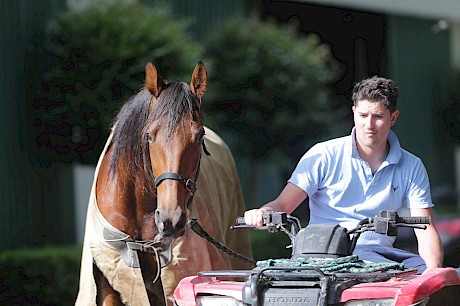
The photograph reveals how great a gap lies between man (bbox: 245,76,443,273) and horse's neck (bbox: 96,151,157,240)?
30.9 inches

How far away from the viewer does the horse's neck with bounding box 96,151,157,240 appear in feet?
16.4

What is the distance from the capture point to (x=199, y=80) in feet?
16.6

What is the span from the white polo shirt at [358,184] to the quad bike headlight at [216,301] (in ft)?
3.38

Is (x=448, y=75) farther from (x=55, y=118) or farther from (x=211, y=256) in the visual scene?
(x=211, y=256)

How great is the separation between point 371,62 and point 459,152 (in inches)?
121

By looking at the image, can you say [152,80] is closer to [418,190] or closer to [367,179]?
[367,179]

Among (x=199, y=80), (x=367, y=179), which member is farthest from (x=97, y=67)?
(x=367, y=179)

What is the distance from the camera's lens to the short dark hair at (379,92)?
4359 mm

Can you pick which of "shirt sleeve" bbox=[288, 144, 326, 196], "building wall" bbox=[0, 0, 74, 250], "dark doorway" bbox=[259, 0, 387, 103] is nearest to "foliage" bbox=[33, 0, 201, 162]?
"building wall" bbox=[0, 0, 74, 250]

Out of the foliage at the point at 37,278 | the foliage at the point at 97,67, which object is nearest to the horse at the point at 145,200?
the foliage at the point at 97,67

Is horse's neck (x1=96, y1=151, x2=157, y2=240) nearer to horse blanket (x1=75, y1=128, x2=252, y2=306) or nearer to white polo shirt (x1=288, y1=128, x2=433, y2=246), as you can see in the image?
horse blanket (x1=75, y1=128, x2=252, y2=306)

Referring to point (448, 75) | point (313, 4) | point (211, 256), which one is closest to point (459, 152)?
point (448, 75)

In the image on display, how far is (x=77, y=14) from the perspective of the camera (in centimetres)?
1035

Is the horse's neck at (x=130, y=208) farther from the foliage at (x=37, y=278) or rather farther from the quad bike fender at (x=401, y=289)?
the foliage at (x=37, y=278)
